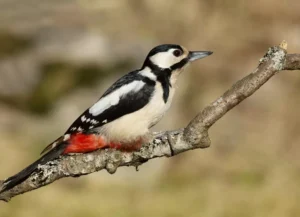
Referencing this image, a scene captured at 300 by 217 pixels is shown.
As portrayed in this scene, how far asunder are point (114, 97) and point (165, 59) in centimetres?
21

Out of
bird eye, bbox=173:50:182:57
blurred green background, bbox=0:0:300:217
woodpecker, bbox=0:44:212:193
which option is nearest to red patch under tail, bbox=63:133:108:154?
woodpecker, bbox=0:44:212:193

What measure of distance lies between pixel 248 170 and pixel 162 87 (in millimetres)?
3206

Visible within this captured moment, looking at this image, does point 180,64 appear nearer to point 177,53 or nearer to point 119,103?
point 177,53

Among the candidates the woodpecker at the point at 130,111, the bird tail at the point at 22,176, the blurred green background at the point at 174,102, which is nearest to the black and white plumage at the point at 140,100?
the woodpecker at the point at 130,111

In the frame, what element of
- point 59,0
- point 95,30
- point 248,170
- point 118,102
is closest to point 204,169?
point 248,170

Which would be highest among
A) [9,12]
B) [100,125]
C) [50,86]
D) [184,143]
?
[9,12]

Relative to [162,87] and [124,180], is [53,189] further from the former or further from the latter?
[162,87]

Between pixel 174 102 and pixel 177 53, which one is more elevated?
pixel 174 102

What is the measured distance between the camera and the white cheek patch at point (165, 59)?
83.9 inches

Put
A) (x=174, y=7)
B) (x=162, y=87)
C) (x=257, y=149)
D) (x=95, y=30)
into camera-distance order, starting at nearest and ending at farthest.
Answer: (x=162, y=87) → (x=257, y=149) → (x=95, y=30) → (x=174, y=7)

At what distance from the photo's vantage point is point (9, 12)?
6.75m

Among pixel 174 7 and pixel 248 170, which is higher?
pixel 174 7

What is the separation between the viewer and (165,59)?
2.15 m

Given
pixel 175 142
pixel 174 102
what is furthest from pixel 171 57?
pixel 174 102
